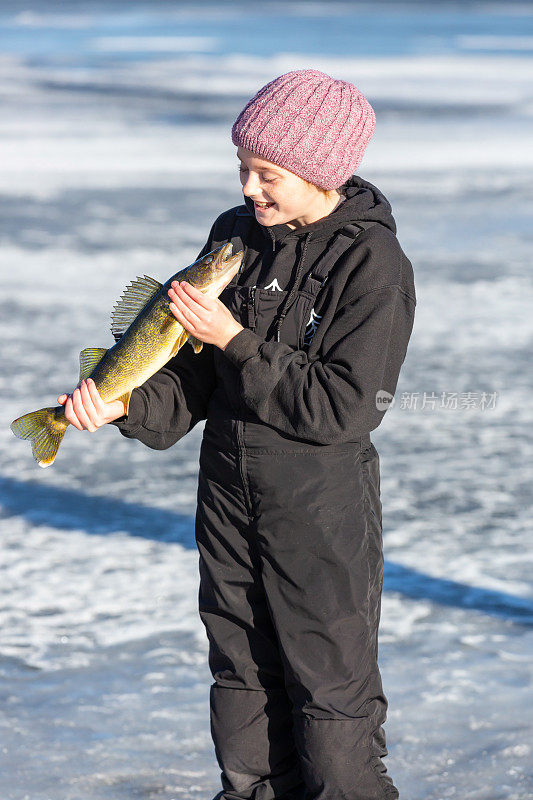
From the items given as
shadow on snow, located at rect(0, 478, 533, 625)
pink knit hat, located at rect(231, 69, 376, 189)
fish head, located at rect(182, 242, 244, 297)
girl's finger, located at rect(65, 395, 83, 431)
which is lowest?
shadow on snow, located at rect(0, 478, 533, 625)

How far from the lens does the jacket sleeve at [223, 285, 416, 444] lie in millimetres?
2357

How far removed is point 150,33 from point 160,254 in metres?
34.6

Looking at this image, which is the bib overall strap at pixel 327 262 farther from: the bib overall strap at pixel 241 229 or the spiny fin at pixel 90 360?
the spiny fin at pixel 90 360

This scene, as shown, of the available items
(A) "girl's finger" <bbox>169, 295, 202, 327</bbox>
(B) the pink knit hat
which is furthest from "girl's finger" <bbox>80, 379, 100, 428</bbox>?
(B) the pink knit hat

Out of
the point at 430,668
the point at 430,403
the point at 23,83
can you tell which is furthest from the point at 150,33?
the point at 430,668

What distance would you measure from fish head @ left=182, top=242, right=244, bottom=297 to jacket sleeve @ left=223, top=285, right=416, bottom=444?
12 centimetres

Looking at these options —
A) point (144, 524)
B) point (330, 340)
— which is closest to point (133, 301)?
point (330, 340)

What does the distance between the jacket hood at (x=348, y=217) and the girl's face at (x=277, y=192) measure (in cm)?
3

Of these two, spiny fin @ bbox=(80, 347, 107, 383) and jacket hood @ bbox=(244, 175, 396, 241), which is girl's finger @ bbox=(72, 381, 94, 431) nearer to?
spiny fin @ bbox=(80, 347, 107, 383)

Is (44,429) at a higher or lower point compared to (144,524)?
higher

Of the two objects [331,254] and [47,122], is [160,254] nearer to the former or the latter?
[331,254]

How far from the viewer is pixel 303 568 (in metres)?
2.52

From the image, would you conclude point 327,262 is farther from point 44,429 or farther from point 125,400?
point 44,429

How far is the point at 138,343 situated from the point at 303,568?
0.66 metres
